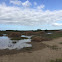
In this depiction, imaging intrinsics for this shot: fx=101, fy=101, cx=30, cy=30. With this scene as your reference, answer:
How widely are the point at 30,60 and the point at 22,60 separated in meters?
0.77

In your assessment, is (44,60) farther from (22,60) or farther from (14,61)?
(14,61)

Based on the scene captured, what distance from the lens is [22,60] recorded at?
9.73 m

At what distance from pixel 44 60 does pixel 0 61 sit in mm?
4148

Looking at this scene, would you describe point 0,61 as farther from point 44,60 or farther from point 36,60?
point 44,60

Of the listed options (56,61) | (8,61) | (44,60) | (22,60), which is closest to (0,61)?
(8,61)

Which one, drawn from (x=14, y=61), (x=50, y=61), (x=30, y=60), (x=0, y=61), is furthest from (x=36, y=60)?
(x=0, y=61)

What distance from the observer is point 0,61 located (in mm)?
9320

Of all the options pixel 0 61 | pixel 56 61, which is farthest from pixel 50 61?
pixel 0 61

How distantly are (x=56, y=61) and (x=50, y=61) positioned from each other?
0.54 m

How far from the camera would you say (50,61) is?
923 centimetres

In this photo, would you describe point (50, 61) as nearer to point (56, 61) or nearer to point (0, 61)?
point (56, 61)

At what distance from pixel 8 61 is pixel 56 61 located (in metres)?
4.40

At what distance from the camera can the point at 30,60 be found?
9.71 meters

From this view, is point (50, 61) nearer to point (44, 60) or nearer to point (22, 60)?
point (44, 60)
